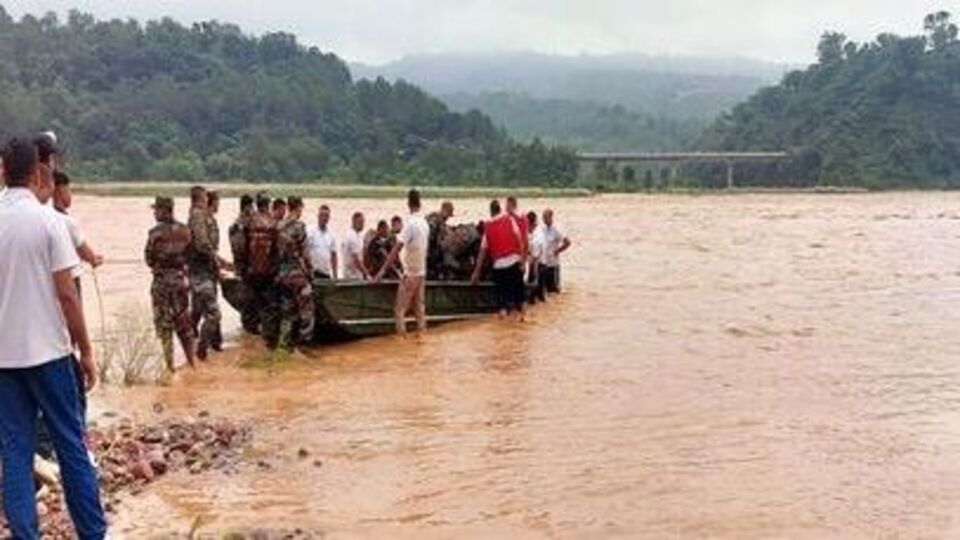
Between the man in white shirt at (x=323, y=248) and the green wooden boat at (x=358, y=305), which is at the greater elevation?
the man in white shirt at (x=323, y=248)

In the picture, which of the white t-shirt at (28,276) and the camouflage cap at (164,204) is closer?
the white t-shirt at (28,276)

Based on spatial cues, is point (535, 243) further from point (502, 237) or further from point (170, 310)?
point (170, 310)

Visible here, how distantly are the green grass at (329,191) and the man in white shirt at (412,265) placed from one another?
5148cm

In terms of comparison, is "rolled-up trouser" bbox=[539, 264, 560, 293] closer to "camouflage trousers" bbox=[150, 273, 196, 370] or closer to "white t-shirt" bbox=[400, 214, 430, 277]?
"white t-shirt" bbox=[400, 214, 430, 277]

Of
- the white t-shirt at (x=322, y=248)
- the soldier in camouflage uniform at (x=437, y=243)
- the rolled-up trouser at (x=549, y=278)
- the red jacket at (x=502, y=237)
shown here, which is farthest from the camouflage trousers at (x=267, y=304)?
the rolled-up trouser at (x=549, y=278)

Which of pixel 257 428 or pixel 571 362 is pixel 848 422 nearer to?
pixel 571 362

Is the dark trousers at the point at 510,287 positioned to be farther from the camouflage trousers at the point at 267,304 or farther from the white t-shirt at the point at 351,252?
the camouflage trousers at the point at 267,304

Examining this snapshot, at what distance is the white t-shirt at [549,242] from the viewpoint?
17.7 meters

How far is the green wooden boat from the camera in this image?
13.8 metres

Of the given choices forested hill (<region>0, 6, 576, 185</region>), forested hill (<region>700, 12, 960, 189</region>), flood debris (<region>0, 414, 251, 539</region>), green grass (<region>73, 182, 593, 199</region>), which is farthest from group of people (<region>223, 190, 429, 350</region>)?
forested hill (<region>700, 12, 960, 189</region>)

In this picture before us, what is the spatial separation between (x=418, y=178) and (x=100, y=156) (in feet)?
69.7

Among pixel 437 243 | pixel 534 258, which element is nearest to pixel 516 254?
pixel 437 243

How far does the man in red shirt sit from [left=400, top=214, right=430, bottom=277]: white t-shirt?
4.37ft

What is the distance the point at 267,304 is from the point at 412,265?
1846mm
